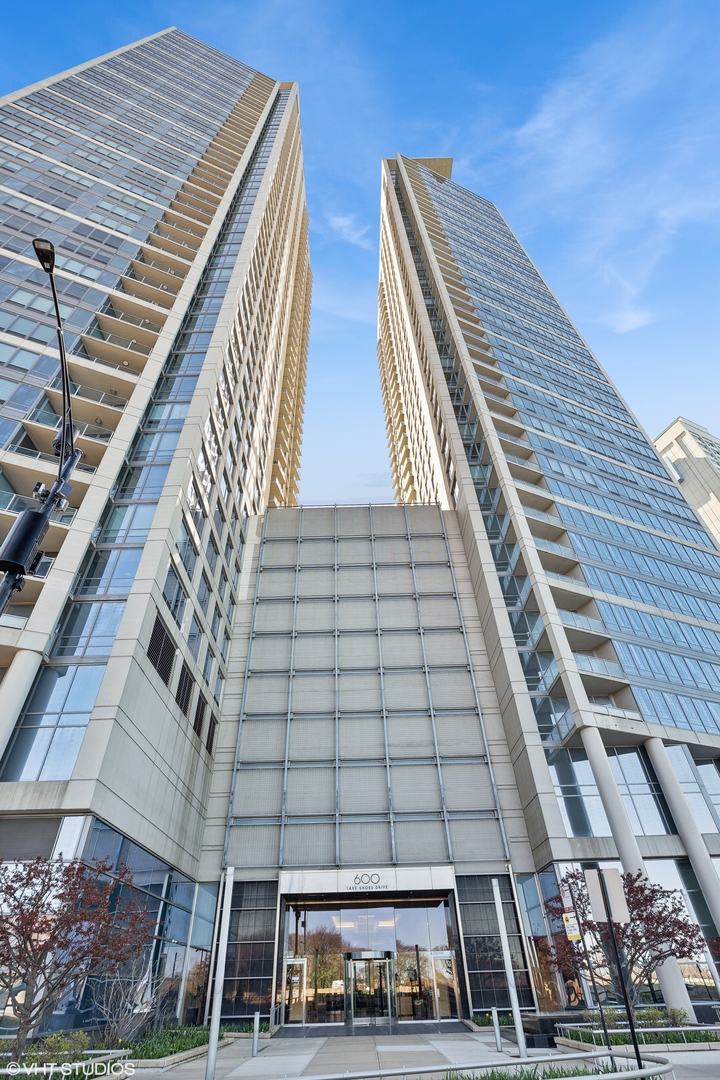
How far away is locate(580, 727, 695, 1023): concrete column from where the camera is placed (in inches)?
882

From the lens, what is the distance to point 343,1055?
656 inches

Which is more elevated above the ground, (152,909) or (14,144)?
(14,144)

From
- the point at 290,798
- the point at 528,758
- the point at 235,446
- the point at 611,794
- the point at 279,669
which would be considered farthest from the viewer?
the point at 235,446

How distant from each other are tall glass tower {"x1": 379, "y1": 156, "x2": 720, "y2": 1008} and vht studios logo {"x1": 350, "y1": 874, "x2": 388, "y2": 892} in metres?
7.50

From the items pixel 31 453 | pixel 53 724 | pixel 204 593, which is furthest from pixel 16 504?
pixel 204 593

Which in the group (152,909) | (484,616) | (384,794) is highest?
(484,616)

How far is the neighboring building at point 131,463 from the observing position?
2045 cm

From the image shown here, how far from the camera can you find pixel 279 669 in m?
37.6

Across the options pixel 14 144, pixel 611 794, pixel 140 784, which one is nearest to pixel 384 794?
pixel 611 794

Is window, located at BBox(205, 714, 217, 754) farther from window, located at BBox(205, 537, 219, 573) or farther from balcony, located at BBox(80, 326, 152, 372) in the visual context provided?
balcony, located at BBox(80, 326, 152, 372)

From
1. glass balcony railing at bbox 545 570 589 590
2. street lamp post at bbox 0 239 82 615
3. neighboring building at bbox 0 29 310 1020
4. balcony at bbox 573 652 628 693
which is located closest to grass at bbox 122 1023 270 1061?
neighboring building at bbox 0 29 310 1020

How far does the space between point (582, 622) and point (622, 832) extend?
35.9 ft

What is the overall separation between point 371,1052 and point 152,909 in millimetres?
9744

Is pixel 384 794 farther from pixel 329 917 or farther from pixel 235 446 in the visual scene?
pixel 235 446
